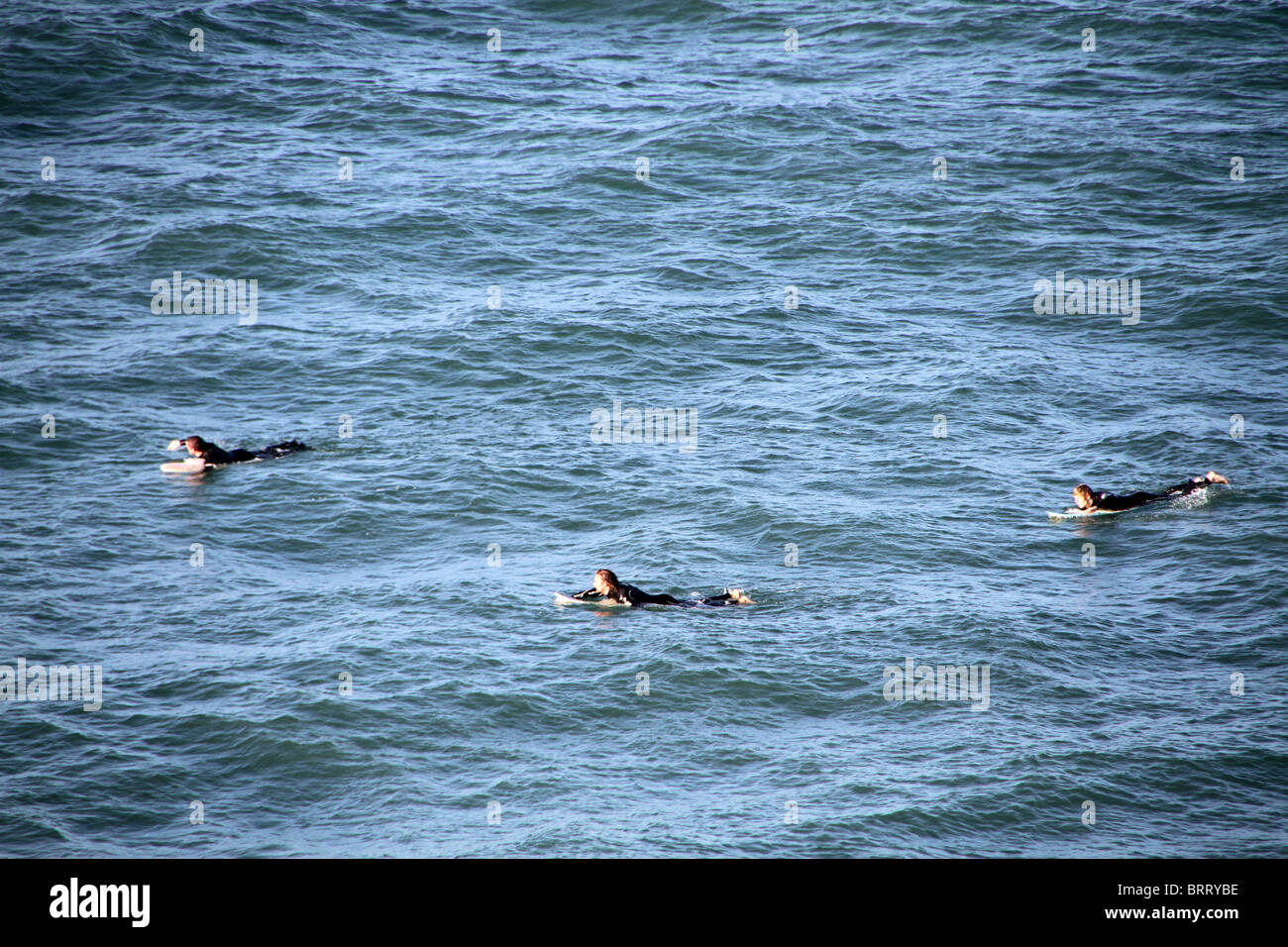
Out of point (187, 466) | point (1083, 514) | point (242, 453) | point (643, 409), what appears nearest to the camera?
point (1083, 514)

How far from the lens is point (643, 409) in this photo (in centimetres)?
2350

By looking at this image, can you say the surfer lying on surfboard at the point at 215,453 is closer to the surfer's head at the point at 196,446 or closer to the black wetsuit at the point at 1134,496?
the surfer's head at the point at 196,446

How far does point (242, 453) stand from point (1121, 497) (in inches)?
568

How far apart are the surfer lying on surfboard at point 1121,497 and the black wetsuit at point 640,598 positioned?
6242mm

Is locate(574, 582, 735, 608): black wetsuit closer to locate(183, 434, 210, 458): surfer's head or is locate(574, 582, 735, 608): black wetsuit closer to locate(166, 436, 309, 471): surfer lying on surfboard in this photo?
locate(166, 436, 309, 471): surfer lying on surfboard

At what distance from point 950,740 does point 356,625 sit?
7.71 meters

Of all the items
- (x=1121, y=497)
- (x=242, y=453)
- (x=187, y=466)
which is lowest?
(x=1121, y=497)

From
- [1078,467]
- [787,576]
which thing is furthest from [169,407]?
[1078,467]

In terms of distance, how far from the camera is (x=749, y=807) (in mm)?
12617

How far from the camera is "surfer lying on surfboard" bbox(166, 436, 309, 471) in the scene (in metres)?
20.4

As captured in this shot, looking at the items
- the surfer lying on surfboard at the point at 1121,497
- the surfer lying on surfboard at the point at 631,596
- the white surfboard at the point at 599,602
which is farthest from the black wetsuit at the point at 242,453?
the surfer lying on surfboard at the point at 1121,497

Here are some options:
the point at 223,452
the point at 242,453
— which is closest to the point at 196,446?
the point at 223,452

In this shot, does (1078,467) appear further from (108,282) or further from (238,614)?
(108,282)

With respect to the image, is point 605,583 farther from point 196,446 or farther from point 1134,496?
point 1134,496
